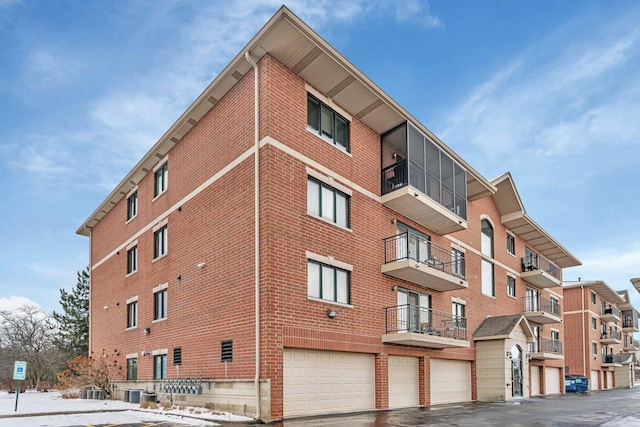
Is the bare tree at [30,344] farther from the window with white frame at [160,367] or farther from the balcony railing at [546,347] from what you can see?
the balcony railing at [546,347]

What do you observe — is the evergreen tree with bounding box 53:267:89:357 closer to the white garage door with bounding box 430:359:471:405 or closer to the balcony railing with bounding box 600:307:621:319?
the white garage door with bounding box 430:359:471:405

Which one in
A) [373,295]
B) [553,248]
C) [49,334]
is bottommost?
[49,334]

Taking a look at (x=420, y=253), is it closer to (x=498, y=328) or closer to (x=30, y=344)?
(x=498, y=328)

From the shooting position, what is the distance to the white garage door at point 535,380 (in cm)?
3256

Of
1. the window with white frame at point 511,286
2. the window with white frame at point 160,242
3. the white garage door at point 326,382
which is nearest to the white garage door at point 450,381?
the white garage door at point 326,382

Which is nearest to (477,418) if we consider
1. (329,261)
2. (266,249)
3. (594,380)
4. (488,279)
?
(329,261)

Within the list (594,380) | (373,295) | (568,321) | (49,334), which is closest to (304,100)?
(373,295)

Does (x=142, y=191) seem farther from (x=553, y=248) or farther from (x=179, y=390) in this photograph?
(x=553, y=248)

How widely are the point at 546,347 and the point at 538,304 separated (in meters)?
2.80

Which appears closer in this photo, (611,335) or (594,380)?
(594,380)

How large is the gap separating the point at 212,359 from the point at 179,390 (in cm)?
249

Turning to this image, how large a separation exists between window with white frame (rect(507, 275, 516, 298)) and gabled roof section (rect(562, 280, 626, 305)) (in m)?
21.7

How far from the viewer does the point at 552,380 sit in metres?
36.2

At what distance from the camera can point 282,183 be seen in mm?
15836
